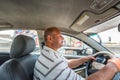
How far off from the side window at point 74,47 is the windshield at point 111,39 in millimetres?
235

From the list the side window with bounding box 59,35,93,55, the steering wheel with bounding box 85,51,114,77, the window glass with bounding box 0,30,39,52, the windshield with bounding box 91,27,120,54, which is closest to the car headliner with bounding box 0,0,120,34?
the steering wheel with bounding box 85,51,114,77

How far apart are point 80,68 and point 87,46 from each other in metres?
0.43

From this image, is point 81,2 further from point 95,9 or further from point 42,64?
point 42,64

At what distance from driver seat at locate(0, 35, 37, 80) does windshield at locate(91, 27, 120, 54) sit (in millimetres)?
1320

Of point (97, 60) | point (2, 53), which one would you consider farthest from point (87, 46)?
point (2, 53)

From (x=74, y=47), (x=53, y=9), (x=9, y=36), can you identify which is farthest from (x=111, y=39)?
(x=9, y=36)

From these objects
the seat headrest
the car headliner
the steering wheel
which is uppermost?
the car headliner

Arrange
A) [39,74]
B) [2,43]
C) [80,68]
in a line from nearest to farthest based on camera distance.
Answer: [39,74] < [80,68] < [2,43]

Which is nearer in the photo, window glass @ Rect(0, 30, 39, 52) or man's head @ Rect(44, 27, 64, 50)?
man's head @ Rect(44, 27, 64, 50)

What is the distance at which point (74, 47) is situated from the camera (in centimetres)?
387

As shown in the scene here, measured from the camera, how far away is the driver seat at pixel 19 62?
6.26 ft

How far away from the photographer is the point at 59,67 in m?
1.91

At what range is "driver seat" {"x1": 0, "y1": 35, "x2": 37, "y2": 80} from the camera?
1909 millimetres

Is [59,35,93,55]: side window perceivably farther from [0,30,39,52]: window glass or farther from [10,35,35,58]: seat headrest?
[10,35,35,58]: seat headrest
